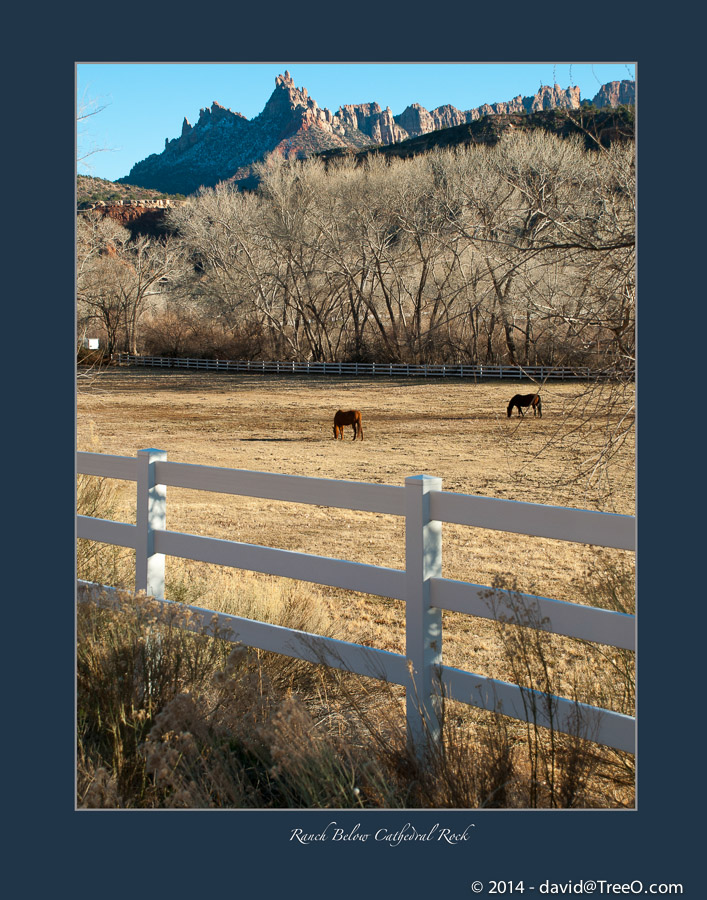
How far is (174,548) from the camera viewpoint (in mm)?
4777

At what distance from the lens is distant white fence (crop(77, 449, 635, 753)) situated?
127 inches

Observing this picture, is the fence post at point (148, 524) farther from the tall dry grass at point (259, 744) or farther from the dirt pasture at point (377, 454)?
the dirt pasture at point (377, 454)

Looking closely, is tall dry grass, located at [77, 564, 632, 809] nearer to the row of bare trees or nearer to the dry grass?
the dry grass

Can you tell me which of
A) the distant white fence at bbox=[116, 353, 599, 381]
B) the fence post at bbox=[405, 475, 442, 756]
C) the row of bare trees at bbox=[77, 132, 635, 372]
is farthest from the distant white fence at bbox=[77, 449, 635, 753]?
the distant white fence at bbox=[116, 353, 599, 381]

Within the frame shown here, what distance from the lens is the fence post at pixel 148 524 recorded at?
4855 mm

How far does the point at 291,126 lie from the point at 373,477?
42.0 ft

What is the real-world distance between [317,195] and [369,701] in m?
42.1

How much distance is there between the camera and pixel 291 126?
464 cm

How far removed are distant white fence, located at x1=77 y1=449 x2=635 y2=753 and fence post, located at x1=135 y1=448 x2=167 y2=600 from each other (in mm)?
220

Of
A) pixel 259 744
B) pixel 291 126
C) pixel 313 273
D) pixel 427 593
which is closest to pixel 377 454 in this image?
pixel 291 126

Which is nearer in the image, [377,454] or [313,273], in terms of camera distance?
[377,454]

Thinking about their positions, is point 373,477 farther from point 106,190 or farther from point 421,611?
point 421,611

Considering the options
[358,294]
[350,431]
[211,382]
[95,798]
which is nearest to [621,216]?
[95,798]

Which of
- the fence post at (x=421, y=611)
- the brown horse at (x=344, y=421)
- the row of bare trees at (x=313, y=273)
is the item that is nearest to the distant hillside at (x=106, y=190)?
the fence post at (x=421, y=611)
